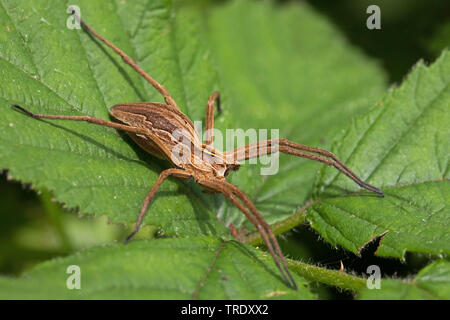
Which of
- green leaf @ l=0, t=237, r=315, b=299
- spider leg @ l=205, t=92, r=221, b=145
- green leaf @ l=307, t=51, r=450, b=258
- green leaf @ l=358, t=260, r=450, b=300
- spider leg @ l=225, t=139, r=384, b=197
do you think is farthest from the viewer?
spider leg @ l=205, t=92, r=221, b=145

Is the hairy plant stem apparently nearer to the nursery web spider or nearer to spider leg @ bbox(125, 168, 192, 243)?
the nursery web spider

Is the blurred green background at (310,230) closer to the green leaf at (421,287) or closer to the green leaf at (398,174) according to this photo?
the green leaf at (398,174)

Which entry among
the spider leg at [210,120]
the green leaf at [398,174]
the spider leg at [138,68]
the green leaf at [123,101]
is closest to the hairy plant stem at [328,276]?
the green leaf at [398,174]

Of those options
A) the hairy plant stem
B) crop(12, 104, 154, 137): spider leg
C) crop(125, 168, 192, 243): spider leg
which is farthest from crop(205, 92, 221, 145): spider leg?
the hairy plant stem

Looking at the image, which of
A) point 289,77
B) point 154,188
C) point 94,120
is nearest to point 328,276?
point 154,188

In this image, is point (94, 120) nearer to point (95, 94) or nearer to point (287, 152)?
point (95, 94)

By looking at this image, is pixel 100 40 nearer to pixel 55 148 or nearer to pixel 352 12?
pixel 55 148
